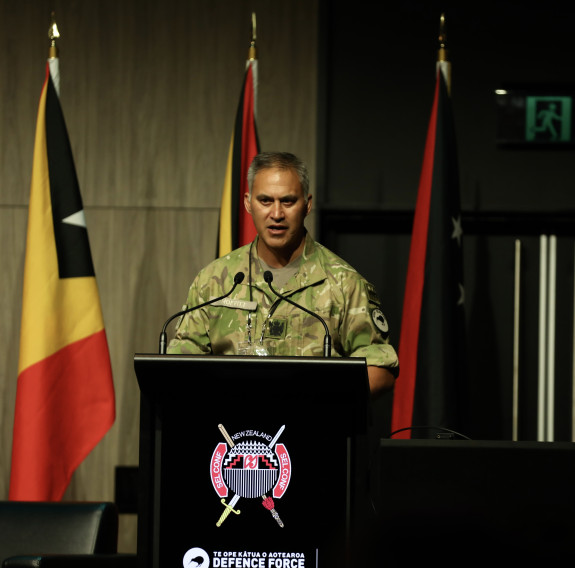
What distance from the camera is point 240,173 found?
12.1 feet

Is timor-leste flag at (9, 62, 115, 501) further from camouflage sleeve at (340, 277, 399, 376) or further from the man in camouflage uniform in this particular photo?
camouflage sleeve at (340, 277, 399, 376)

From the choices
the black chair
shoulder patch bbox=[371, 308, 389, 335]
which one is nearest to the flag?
shoulder patch bbox=[371, 308, 389, 335]

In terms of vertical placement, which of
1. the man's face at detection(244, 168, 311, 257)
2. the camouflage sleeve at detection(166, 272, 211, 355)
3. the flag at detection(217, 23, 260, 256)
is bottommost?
the camouflage sleeve at detection(166, 272, 211, 355)

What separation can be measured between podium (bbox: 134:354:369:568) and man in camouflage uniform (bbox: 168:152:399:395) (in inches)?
33.7

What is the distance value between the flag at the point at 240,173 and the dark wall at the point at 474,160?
1.57ft

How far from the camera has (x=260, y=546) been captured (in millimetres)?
1377

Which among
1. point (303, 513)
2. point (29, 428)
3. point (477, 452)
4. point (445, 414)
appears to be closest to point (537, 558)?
point (477, 452)

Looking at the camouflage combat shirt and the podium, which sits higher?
the camouflage combat shirt

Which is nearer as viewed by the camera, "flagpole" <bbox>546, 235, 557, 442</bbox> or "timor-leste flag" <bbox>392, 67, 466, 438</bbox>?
"timor-leste flag" <bbox>392, 67, 466, 438</bbox>

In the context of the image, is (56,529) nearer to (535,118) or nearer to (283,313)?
(283,313)

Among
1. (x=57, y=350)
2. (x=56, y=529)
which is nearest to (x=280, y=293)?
(x=56, y=529)

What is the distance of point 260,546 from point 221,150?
2.97m

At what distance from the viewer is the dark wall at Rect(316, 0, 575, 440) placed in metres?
4.08

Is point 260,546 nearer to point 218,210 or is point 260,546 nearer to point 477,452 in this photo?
point 477,452
